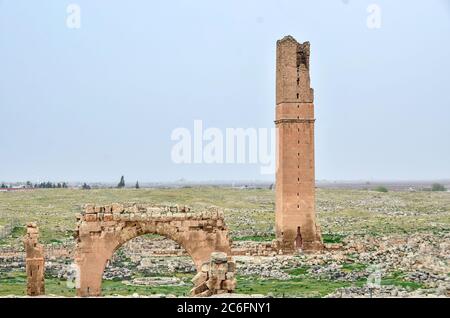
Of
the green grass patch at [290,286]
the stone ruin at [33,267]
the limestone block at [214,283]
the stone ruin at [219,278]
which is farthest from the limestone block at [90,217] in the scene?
the limestone block at [214,283]

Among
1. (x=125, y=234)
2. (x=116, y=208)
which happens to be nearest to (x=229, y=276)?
(x=125, y=234)

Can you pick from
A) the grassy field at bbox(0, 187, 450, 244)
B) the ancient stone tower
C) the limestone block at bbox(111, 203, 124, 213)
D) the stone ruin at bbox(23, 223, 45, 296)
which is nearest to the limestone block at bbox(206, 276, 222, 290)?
the limestone block at bbox(111, 203, 124, 213)

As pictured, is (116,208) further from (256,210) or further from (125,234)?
(256,210)

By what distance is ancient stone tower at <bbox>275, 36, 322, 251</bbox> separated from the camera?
122ft

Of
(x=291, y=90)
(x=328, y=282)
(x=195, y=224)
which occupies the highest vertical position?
(x=291, y=90)

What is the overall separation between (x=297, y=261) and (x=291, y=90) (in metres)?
8.37

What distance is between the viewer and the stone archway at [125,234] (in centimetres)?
2158

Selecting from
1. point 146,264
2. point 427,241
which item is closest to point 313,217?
point 427,241

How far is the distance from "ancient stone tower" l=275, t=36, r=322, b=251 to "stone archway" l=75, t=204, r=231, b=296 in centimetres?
1569

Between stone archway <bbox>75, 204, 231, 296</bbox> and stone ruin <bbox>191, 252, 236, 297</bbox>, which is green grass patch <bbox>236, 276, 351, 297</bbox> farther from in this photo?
stone ruin <bbox>191, 252, 236, 297</bbox>

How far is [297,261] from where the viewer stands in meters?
32.6

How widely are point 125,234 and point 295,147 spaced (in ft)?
55.6

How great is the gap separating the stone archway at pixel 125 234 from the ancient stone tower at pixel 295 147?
1569cm
